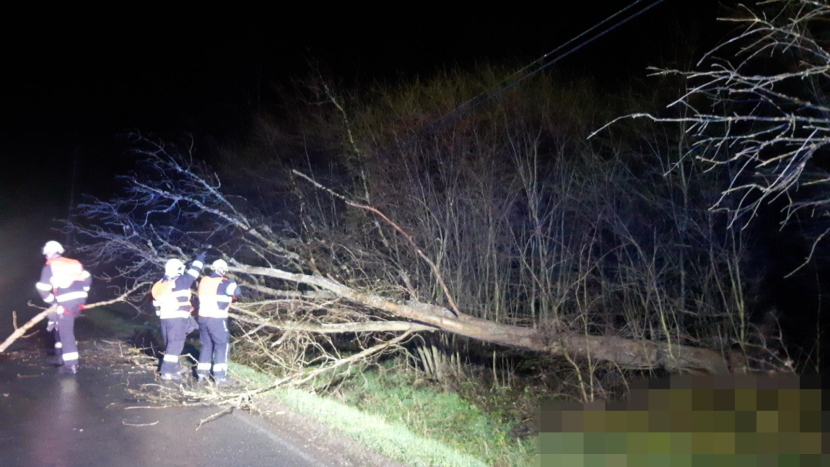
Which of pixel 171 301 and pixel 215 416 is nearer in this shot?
pixel 215 416

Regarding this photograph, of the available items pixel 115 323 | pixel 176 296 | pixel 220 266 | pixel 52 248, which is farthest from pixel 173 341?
pixel 115 323

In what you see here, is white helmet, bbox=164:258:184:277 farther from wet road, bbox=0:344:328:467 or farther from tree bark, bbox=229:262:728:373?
tree bark, bbox=229:262:728:373

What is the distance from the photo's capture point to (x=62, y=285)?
875cm

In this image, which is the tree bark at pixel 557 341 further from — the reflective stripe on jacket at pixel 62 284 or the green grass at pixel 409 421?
the reflective stripe on jacket at pixel 62 284

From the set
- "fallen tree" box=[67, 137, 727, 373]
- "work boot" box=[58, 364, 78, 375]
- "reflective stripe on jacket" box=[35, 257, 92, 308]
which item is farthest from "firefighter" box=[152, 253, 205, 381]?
"work boot" box=[58, 364, 78, 375]

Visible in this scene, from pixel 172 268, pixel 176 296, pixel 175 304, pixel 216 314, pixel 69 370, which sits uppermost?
pixel 172 268

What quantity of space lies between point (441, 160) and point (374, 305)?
9.30 ft

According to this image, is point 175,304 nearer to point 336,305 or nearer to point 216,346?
point 216,346

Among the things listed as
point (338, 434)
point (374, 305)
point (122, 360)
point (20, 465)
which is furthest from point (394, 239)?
point (20, 465)

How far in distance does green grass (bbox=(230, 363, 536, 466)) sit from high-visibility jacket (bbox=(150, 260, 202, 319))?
48.1 inches

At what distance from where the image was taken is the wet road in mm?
5273

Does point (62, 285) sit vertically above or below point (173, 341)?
above

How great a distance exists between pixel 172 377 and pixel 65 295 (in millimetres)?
2093

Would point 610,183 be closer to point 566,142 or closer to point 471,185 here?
point 566,142
